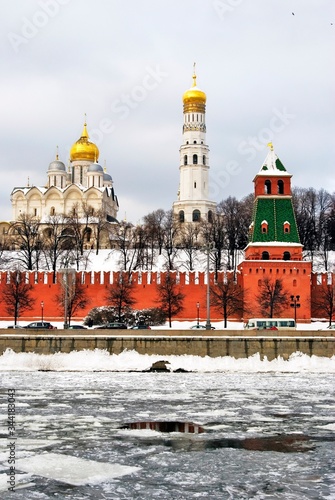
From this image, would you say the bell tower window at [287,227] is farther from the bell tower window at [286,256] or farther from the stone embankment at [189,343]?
the stone embankment at [189,343]

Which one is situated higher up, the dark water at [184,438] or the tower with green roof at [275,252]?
the tower with green roof at [275,252]

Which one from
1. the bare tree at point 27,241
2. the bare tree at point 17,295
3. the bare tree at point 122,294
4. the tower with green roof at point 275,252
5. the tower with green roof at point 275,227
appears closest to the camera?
the tower with green roof at point 275,252

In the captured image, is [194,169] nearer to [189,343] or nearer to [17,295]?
[17,295]

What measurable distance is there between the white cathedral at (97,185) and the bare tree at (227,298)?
28.4m

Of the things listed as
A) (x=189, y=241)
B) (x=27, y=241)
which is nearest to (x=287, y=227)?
(x=189, y=241)

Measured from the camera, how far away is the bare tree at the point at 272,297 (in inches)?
1766

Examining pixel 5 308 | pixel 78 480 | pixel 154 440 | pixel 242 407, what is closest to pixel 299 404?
pixel 242 407

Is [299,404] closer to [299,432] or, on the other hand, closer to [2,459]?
[299,432]

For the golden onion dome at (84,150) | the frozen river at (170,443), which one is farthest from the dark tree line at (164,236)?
the frozen river at (170,443)

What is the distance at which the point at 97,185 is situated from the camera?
80.2 m

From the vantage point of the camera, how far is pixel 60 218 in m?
74.6

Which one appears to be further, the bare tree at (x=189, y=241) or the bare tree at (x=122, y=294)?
the bare tree at (x=189, y=241)

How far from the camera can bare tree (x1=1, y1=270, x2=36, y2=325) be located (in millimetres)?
47031

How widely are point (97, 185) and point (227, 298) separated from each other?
123 feet
